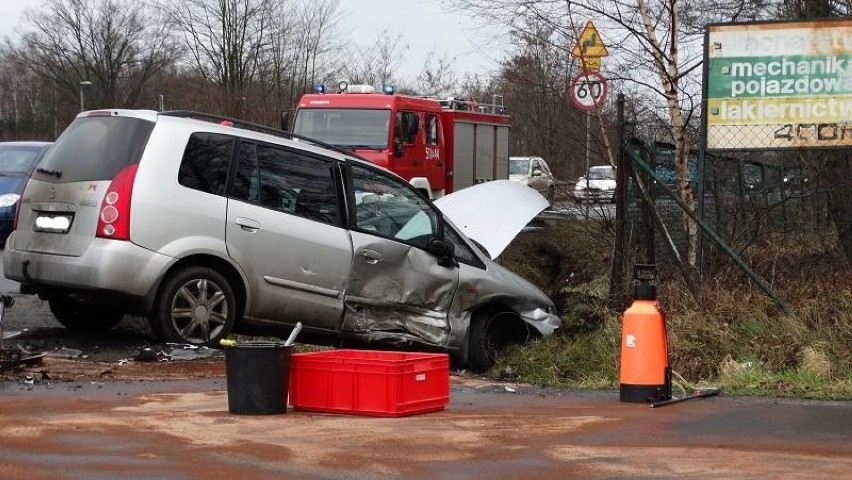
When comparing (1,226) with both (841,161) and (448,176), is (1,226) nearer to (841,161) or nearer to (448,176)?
(448,176)

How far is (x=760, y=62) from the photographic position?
11078mm

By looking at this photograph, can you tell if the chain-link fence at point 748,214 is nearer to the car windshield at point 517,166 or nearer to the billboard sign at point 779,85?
the billboard sign at point 779,85

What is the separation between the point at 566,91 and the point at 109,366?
7631mm

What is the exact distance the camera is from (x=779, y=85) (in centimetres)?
1103

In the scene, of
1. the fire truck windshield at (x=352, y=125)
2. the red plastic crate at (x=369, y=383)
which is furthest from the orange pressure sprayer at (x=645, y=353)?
the fire truck windshield at (x=352, y=125)

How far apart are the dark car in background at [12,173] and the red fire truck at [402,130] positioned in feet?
13.8

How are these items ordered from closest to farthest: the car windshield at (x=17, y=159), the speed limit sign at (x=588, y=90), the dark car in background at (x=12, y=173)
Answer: the speed limit sign at (x=588, y=90) → the dark car in background at (x=12, y=173) → the car windshield at (x=17, y=159)

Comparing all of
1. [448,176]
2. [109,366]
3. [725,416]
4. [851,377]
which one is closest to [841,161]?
[851,377]

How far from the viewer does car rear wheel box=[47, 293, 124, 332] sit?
1017 cm

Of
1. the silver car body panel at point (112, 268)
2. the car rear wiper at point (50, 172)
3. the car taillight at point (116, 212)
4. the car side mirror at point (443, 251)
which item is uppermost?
the car rear wiper at point (50, 172)

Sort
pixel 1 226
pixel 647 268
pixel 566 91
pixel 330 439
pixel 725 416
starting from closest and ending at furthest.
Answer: pixel 330 439, pixel 725 416, pixel 647 268, pixel 566 91, pixel 1 226

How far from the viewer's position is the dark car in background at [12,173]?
Answer: 17.8 m

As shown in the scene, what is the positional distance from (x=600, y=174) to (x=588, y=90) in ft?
7.65

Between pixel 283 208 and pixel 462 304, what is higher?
pixel 283 208
